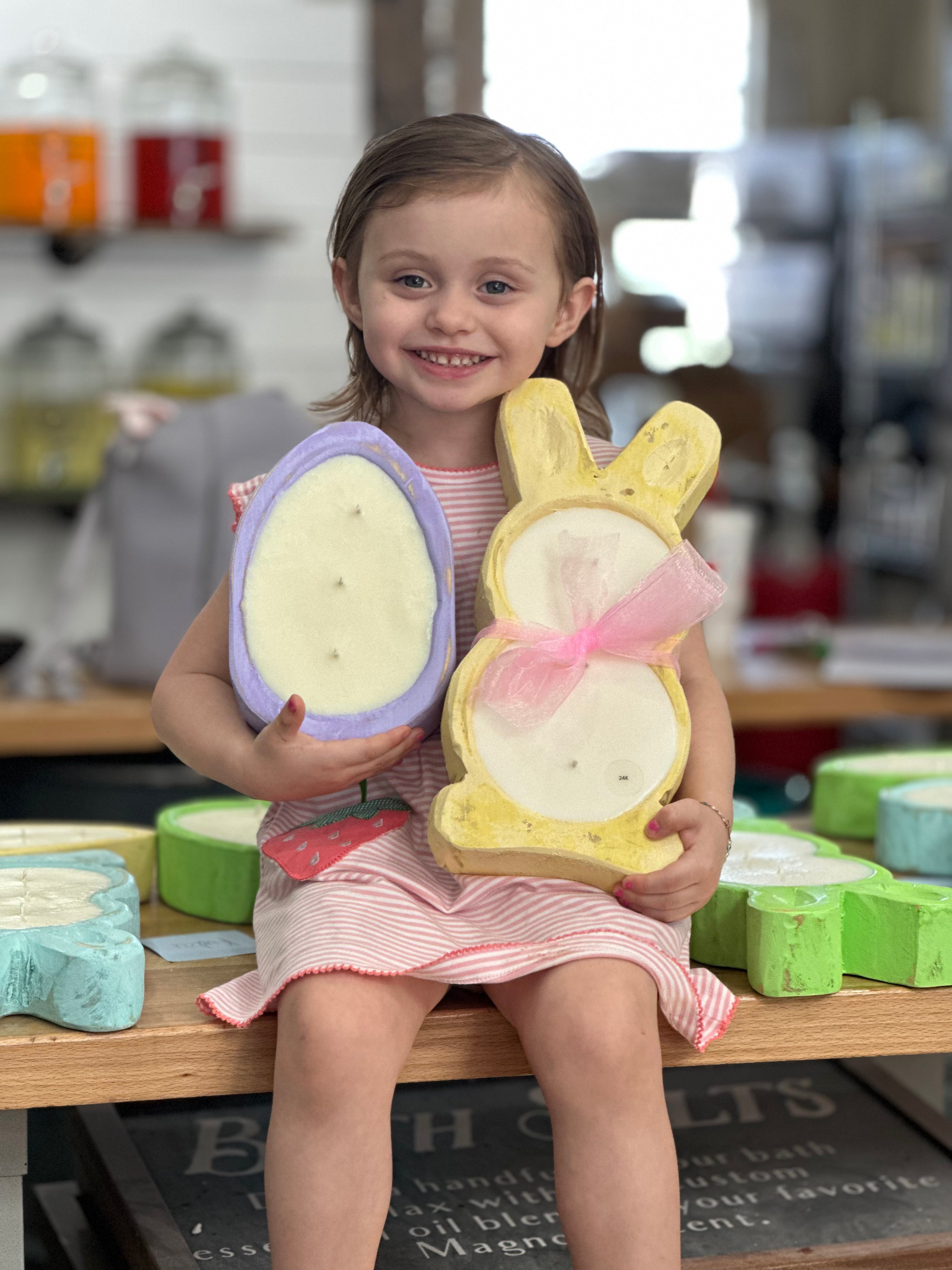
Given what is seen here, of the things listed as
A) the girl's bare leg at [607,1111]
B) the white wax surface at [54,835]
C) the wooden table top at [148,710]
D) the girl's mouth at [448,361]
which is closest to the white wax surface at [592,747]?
the girl's bare leg at [607,1111]

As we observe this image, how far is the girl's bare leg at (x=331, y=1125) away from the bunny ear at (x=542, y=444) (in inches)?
14.2

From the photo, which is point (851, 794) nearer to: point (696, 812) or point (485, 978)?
point (696, 812)

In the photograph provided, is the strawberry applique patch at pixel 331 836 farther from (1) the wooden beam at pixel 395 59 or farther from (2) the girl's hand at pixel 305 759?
(1) the wooden beam at pixel 395 59

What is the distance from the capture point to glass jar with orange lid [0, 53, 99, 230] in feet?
9.07

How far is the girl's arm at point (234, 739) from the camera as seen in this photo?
103 centimetres

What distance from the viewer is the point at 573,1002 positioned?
3.22 ft

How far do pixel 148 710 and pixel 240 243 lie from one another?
1.12 metres

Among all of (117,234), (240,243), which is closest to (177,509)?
(117,234)

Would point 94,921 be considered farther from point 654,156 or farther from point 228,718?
point 654,156

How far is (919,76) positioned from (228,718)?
3786 millimetres

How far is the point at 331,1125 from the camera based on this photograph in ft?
3.08

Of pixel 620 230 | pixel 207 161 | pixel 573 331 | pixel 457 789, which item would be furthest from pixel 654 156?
pixel 457 789

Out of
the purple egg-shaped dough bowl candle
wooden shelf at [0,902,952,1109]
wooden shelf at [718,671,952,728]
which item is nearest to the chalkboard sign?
wooden shelf at [0,902,952,1109]

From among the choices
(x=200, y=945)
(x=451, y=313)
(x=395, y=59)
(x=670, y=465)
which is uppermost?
(x=395, y=59)
